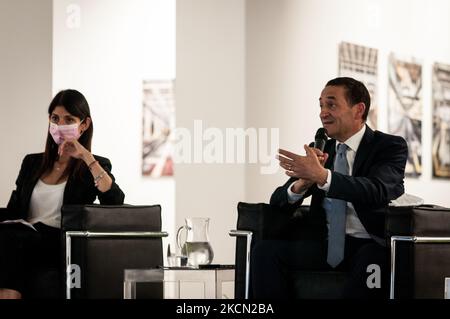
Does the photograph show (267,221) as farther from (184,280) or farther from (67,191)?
(67,191)

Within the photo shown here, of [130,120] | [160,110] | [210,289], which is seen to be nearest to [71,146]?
[210,289]

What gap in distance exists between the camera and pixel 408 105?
569 centimetres

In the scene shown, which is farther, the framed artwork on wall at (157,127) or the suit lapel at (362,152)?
the framed artwork on wall at (157,127)

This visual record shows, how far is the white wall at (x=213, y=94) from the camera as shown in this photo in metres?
5.27

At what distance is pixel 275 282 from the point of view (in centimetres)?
381

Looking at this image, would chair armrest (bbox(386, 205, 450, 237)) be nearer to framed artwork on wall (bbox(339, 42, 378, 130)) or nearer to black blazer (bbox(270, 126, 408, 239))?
black blazer (bbox(270, 126, 408, 239))

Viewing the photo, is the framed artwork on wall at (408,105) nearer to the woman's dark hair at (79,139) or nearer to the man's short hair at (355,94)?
the man's short hair at (355,94)

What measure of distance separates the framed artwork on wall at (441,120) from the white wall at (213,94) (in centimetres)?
134

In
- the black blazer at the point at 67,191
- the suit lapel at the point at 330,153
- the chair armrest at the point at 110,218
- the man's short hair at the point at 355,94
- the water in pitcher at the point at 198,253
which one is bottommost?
the water in pitcher at the point at 198,253

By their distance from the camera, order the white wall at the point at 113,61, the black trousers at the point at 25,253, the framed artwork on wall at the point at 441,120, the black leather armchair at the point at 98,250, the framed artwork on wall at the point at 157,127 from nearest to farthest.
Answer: the black trousers at the point at 25,253 → the black leather armchair at the point at 98,250 → the white wall at the point at 113,61 → the framed artwork on wall at the point at 441,120 → the framed artwork on wall at the point at 157,127

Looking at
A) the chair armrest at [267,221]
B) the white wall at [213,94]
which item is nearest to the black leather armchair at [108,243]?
the chair armrest at [267,221]

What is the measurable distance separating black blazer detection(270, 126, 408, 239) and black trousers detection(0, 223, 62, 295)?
1.07 m
